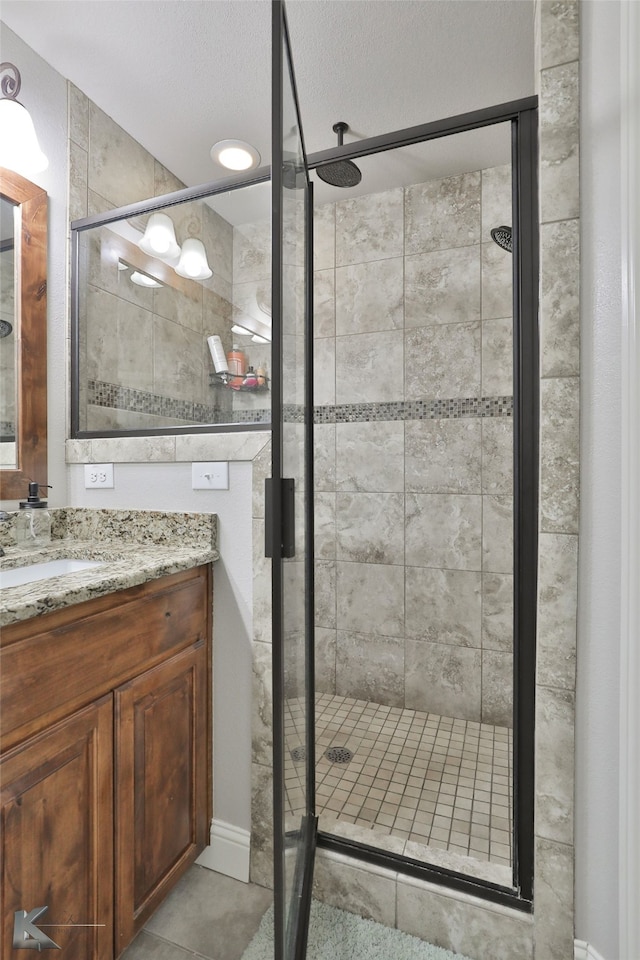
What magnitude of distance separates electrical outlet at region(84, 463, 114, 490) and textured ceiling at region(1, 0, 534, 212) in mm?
1362

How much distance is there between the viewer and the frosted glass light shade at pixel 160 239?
61.2 inches

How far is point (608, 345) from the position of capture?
93 centimetres

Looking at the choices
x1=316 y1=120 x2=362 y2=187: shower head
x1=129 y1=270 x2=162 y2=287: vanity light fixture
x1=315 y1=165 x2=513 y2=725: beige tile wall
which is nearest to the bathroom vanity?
x1=129 y1=270 x2=162 y2=287: vanity light fixture

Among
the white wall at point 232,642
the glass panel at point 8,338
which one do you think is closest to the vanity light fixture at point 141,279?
the glass panel at point 8,338

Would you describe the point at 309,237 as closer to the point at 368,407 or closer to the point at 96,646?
the point at 368,407

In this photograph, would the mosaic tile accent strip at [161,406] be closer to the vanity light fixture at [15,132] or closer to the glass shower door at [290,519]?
the glass shower door at [290,519]

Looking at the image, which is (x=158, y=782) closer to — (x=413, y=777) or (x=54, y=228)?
(x=413, y=777)

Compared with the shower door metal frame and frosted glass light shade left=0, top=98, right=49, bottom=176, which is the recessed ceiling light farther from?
the shower door metal frame

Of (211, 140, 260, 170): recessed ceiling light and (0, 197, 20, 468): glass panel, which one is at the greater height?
(211, 140, 260, 170): recessed ceiling light

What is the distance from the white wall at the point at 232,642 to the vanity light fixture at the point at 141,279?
68 cm

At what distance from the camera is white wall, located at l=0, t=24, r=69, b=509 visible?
155 centimetres

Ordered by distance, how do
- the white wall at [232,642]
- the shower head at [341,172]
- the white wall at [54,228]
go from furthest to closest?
the shower head at [341,172] < the white wall at [54,228] < the white wall at [232,642]

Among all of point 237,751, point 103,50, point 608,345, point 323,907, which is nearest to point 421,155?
point 103,50

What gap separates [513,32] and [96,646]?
2111mm
